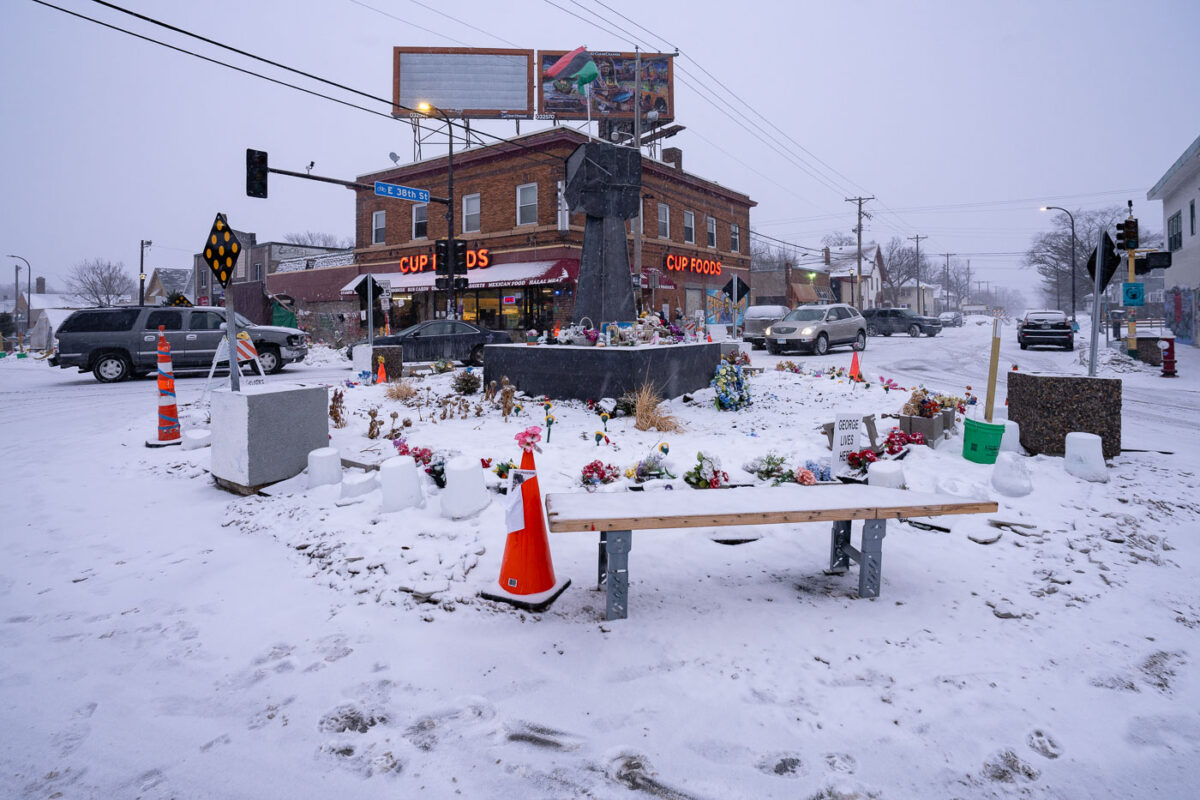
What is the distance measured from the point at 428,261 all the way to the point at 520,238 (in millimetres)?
4774

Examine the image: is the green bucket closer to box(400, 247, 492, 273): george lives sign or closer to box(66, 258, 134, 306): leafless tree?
box(400, 247, 492, 273): george lives sign

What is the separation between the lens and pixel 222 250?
24.0 ft

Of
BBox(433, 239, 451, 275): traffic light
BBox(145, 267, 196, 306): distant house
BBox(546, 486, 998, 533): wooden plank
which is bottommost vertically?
BBox(546, 486, 998, 533): wooden plank

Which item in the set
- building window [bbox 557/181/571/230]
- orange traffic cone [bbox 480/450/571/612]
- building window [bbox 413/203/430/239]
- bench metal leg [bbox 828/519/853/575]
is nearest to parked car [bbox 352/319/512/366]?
building window [bbox 557/181/571/230]

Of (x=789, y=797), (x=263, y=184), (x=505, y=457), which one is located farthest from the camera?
(x=263, y=184)

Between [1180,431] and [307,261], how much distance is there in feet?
118

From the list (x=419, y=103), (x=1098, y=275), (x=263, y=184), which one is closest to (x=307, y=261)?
(x=419, y=103)

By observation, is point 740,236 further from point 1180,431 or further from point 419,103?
point 1180,431

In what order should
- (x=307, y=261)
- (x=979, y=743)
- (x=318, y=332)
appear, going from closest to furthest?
(x=979, y=743) < (x=318, y=332) < (x=307, y=261)

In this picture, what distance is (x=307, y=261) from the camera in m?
34.7

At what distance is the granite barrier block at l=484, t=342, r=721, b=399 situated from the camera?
364 inches

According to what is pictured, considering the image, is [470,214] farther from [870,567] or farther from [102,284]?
[102,284]

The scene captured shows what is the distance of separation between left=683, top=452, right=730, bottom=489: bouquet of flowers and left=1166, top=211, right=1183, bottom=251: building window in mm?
32437

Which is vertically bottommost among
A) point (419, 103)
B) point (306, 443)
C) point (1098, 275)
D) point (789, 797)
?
point (789, 797)
